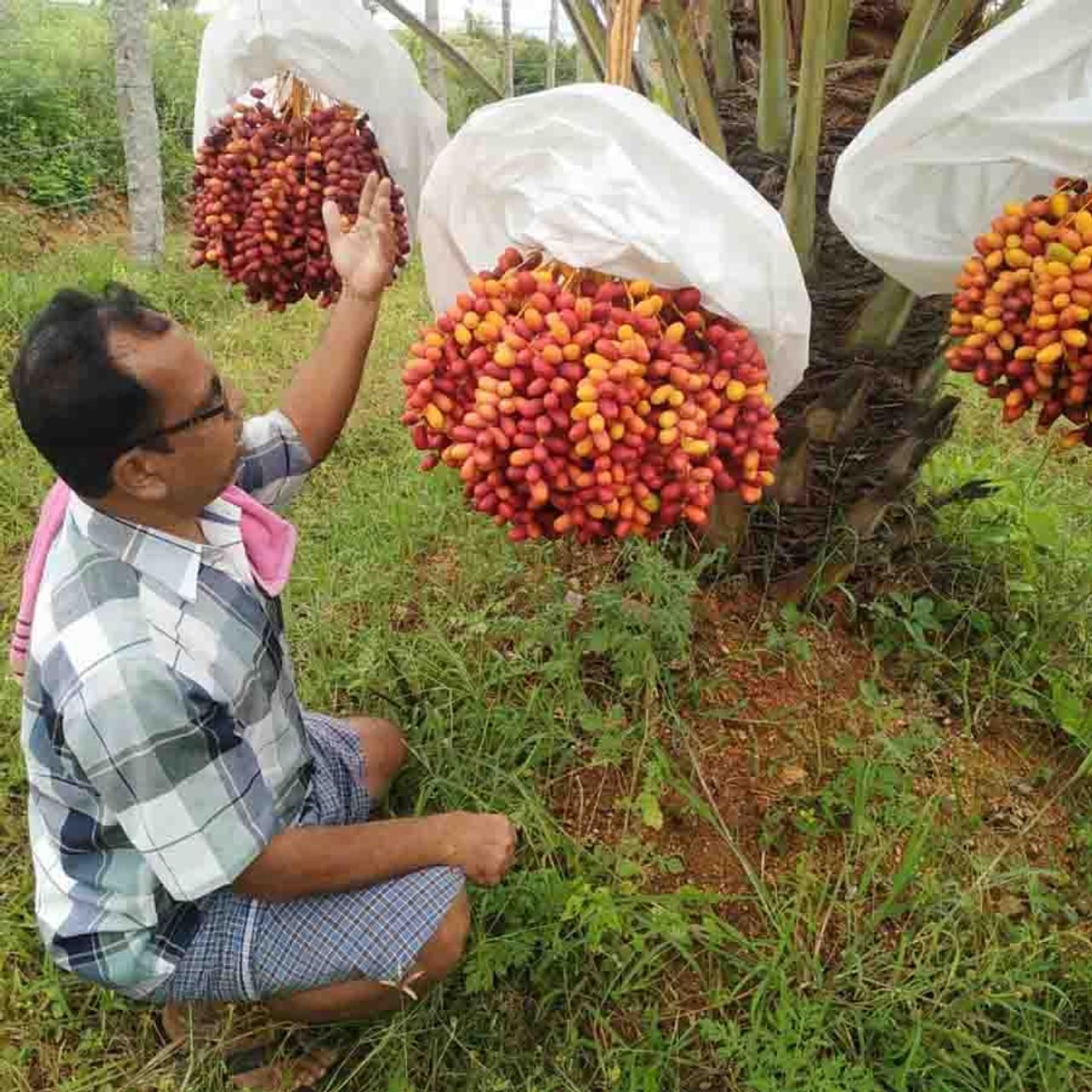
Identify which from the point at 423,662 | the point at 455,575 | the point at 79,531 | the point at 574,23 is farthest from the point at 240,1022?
the point at 574,23

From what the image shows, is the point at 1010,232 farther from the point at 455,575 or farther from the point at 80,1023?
the point at 80,1023

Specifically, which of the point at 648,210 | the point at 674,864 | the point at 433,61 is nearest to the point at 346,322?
→ the point at 648,210

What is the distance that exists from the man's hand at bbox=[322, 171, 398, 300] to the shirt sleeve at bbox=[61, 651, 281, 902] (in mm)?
650

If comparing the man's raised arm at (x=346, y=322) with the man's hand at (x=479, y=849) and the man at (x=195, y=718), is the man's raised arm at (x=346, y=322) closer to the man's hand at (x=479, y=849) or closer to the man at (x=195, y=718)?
the man at (x=195, y=718)

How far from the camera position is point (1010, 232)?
107 cm

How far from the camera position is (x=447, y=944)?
5.64ft

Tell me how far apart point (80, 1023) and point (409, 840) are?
2.51 feet

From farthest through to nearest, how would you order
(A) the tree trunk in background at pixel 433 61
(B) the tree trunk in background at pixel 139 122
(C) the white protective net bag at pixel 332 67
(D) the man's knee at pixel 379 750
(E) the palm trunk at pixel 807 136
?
(A) the tree trunk in background at pixel 433 61 → (B) the tree trunk in background at pixel 139 122 → (D) the man's knee at pixel 379 750 → (C) the white protective net bag at pixel 332 67 → (E) the palm trunk at pixel 807 136

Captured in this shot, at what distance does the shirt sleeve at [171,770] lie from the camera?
1323mm

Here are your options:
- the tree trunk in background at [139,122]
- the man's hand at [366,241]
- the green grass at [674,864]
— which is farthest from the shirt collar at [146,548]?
the tree trunk in background at [139,122]

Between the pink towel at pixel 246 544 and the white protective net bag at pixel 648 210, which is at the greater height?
the white protective net bag at pixel 648 210

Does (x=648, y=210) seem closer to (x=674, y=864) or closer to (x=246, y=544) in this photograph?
(x=246, y=544)

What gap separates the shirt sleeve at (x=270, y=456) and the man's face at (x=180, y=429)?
1.16ft

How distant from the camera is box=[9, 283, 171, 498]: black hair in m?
1.25
